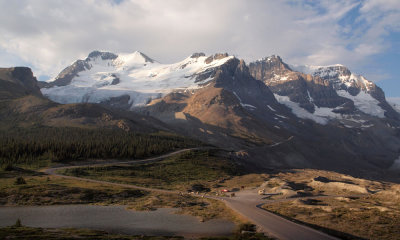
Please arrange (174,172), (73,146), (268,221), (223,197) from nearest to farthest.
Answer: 1. (268,221)
2. (223,197)
3. (174,172)
4. (73,146)

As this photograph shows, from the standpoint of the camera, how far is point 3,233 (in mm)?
35906

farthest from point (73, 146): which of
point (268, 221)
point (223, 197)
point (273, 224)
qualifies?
point (273, 224)

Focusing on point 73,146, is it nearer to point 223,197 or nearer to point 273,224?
point 223,197

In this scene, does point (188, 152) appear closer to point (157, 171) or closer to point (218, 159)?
point (218, 159)

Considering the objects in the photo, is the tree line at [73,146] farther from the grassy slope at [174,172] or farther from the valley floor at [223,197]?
the grassy slope at [174,172]

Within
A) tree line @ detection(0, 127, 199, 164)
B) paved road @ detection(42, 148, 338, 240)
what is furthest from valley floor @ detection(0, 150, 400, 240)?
tree line @ detection(0, 127, 199, 164)

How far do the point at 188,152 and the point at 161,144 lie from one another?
739 inches

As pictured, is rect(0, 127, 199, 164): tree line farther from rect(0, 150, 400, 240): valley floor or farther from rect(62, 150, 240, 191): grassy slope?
rect(62, 150, 240, 191): grassy slope

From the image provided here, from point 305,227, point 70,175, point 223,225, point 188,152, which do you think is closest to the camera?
point 305,227

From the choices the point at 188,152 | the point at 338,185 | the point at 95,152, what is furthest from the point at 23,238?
the point at 188,152

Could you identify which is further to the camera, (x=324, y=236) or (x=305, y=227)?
(x=305, y=227)

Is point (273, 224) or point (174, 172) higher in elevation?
point (174, 172)

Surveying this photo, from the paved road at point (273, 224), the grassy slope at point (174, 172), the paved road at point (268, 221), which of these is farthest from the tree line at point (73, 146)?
the paved road at point (273, 224)

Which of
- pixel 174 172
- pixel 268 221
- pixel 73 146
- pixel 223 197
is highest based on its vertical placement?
pixel 73 146
